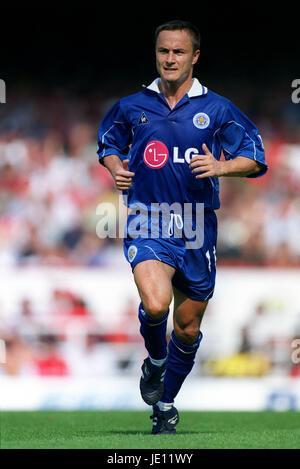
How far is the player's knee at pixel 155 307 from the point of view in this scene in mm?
4887

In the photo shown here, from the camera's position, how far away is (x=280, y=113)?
1405 cm

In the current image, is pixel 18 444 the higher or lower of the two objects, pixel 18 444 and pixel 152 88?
the lower

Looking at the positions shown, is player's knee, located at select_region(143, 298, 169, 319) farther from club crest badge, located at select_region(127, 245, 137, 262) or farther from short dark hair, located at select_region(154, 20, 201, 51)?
short dark hair, located at select_region(154, 20, 201, 51)

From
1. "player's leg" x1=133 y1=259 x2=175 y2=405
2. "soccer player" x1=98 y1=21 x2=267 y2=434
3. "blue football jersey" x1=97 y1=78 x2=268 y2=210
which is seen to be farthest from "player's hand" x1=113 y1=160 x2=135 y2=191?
"player's leg" x1=133 y1=259 x2=175 y2=405

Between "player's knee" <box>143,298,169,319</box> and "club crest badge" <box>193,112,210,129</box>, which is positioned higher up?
"club crest badge" <box>193,112,210,129</box>

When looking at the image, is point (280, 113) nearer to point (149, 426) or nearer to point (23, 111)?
point (23, 111)

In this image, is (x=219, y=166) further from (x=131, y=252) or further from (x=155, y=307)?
(x=155, y=307)

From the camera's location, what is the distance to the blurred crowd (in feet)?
39.5

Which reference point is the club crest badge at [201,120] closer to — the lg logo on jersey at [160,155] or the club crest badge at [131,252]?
the lg logo on jersey at [160,155]

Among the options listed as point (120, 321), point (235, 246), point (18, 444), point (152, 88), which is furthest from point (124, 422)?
point (235, 246)

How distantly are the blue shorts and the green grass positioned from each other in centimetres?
90

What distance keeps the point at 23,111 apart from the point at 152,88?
29.0 ft

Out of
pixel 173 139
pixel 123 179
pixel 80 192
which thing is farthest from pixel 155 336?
pixel 80 192
